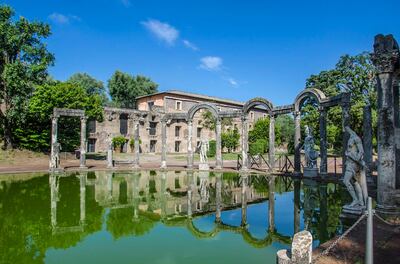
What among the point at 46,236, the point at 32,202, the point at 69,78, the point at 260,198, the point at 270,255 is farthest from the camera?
the point at 69,78

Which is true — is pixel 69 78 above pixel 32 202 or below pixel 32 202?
above

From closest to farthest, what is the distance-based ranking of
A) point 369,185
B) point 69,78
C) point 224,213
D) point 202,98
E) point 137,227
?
1. point 137,227
2. point 224,213
3. point 369,185
4. point 202,98
5. point 69,78

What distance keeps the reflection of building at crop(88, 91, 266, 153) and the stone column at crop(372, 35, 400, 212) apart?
3990 cm

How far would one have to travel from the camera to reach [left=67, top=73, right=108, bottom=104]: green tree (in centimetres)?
6100

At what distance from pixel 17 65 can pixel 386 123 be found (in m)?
30.2

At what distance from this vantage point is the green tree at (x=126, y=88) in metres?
61.7

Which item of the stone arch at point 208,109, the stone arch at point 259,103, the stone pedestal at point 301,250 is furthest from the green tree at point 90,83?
the stone pedestal at point 301,250

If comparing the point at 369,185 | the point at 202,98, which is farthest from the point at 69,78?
the point at 369,185

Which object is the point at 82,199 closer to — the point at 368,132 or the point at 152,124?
the point at 368,132

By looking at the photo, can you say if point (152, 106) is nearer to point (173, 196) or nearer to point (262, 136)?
point (262, 136)

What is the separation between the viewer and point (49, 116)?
3041cm

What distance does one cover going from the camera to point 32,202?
11844 mm

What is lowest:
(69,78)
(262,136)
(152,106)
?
(262,136)

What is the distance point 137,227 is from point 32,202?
5.47 metres
